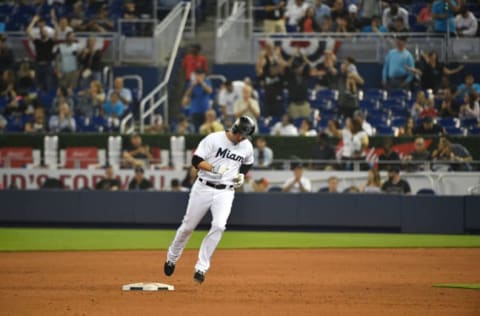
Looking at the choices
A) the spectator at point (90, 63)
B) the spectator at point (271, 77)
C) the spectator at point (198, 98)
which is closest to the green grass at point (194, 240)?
the spectator at point (198, 98)

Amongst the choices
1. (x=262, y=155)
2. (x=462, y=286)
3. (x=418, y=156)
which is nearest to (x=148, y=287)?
(x=462, y=286)

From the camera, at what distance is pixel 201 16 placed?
1182 inches

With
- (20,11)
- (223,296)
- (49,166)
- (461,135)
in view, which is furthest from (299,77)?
(223,296)

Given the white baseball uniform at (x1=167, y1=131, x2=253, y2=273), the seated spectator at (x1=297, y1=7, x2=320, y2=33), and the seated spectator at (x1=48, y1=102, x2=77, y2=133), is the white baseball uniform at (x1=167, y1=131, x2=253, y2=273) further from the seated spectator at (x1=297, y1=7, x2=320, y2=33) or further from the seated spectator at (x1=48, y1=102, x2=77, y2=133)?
the seated spectator at (x1=297, y1=7, x2=320, y2=33)

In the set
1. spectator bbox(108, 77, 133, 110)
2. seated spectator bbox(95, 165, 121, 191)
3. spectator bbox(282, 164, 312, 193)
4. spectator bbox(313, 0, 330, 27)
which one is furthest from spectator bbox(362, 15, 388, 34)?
seated spectator bbox(95, 165, 121, 191)

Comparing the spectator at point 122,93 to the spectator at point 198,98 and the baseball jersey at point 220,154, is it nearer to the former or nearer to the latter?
the spectator at point 198,98

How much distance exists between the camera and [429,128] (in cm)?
2338

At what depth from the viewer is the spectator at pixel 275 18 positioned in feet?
90.1

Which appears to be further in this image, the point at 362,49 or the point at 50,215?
the point at 362,49

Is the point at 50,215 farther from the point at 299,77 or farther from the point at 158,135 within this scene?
the point at 299,77

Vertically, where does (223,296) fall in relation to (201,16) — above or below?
below

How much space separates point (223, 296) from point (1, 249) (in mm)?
7700

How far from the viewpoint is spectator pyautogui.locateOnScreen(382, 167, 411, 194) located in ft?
73.7

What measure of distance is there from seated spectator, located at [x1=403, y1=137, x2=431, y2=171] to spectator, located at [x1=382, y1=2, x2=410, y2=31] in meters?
4.89
